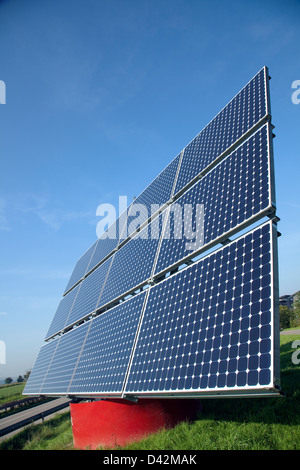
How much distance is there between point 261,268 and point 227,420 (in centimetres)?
425

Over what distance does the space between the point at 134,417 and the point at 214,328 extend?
385 cm

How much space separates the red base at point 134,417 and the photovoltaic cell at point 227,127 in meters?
7.27

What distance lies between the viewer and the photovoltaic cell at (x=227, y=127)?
27.6 feet

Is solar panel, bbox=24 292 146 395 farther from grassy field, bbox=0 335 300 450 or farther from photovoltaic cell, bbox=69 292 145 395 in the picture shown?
grassy field, bbox=0 335 300 450

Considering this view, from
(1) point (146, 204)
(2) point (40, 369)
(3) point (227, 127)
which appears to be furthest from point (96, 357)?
(3) point (227, 127)

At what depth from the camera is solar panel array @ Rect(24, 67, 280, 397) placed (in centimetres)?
443

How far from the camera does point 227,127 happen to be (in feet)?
32.0

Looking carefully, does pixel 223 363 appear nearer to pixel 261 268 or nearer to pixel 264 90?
pixel 261 268

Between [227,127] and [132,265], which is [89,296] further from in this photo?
[227,127]

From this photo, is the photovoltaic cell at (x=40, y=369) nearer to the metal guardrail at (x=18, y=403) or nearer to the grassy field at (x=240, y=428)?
the grassy field at (x=240, y=428)

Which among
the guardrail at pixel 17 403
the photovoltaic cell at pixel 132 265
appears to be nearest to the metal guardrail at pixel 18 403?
the guardrail at pixel 17 403

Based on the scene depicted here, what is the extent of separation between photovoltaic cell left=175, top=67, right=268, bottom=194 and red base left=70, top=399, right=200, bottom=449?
7.27 metres

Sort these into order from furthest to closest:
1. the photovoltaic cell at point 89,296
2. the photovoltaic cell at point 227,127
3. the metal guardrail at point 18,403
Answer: the metal guardrail at point 18,403 → the photovoltaic cell at point 89,296 → the photovoltaic cell at point 227,127

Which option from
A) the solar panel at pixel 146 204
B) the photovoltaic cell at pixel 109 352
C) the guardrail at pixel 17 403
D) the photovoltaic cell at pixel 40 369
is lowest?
the guardrail at pixel 17 403
